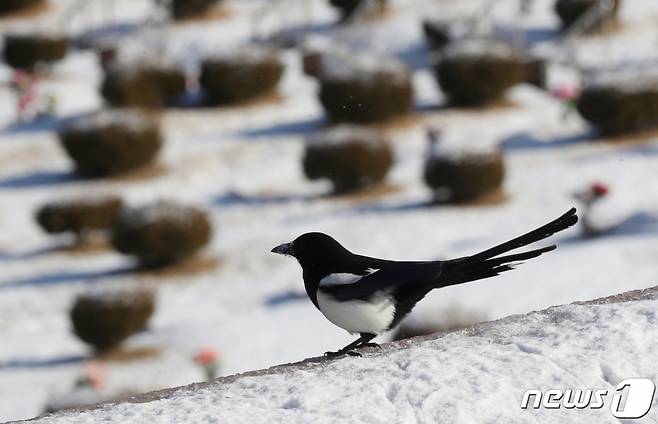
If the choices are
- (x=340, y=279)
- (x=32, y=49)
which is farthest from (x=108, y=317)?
(x=32, y=49)

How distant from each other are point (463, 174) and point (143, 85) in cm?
743

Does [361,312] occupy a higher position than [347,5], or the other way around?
[347,5]

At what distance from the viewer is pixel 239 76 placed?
73.6 ft

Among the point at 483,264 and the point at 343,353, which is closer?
the point at 483,264

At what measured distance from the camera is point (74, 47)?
28031mm

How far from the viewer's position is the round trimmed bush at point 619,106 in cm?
1931

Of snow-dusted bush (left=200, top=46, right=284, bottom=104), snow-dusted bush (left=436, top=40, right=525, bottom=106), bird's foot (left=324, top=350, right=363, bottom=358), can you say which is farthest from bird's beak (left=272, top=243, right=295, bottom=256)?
snow-dusted bush (left=200, top=46, right=284, bottom=104)

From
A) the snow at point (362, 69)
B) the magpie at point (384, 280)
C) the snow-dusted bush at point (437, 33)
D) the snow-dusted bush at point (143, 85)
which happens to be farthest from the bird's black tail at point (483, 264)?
the snow-dusted bush at point (437, 33)

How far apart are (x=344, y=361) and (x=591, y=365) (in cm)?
83

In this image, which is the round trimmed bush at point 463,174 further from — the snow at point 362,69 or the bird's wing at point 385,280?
the bird's wing at point 385,280

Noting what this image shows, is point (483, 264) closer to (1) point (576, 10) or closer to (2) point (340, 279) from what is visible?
(2) point (340, 279)

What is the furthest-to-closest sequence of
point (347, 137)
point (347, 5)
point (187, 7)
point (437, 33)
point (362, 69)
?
point (187, 7) → point (347, 5) → point (437, 33) → point (362, 69) → point (347, 137)

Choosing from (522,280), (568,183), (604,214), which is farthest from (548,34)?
(522,280)

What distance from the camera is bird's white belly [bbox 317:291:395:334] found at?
4.59 metres
